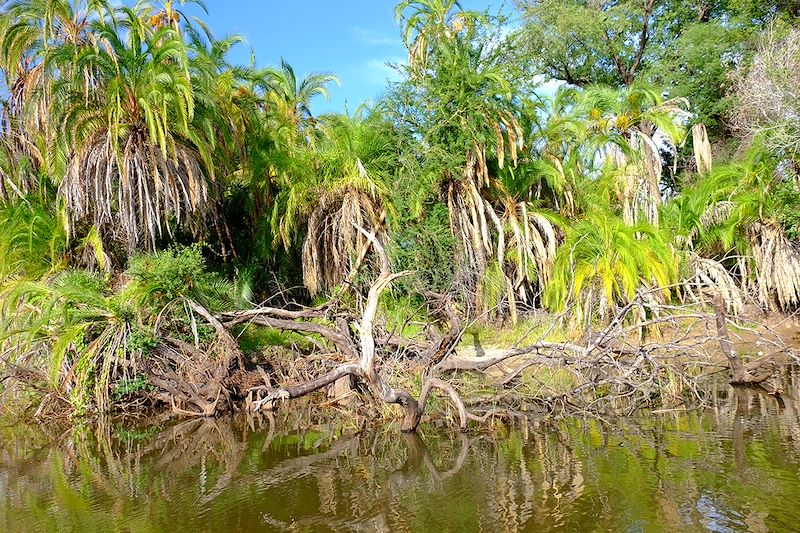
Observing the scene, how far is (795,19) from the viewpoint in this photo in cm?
2111

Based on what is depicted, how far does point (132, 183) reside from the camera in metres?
12.4

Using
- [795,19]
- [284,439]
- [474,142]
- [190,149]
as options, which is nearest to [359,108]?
[474,142]

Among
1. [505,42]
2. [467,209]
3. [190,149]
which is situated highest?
[505,42]

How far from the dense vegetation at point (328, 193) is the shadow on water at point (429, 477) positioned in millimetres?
2716

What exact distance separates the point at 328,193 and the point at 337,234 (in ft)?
3.33

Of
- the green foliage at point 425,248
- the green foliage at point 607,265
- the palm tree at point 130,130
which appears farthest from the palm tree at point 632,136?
the palm tree at point 130,130

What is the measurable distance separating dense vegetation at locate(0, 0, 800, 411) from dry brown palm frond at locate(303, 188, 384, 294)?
0.05 metres

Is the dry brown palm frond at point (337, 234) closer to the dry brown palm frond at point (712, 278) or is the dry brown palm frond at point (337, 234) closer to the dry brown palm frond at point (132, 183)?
the dry brown palm frond at point (132, 183)

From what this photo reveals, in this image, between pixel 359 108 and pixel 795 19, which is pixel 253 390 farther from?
pixel 795 19

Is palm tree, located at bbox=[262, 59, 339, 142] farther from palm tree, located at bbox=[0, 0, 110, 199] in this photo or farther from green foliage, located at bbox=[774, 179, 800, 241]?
green foliage, located at bbox=[774, 179, 800, 241]

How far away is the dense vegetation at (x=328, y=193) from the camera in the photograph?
1166 cm

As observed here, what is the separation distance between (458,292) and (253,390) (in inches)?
251

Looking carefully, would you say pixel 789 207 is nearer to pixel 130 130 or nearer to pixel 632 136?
pixel 632 136

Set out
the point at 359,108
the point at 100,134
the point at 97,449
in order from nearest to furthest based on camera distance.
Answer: the point at 97,449 < the point at 100,134 < the point at 359,108
